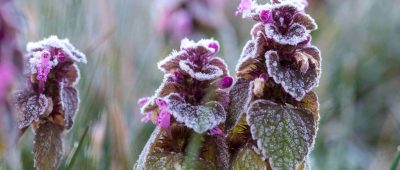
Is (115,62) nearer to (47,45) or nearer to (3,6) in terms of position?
(47,45)

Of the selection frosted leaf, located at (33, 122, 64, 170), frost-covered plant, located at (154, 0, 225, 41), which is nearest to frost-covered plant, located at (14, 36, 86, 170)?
frosted leaf, located at (33, 122, 64, 170)

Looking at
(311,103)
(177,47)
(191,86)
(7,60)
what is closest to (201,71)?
(191,86)

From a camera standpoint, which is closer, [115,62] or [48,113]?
[48,113]

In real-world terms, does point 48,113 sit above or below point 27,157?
below

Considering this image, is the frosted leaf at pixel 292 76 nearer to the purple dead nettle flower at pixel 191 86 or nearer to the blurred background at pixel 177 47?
the purple dead nettle flower at pixel 191 86

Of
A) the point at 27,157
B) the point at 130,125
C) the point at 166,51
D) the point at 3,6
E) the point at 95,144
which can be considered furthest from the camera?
the point at 166,51

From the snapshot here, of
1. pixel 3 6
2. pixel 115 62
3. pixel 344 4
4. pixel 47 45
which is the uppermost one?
pixel 344 4

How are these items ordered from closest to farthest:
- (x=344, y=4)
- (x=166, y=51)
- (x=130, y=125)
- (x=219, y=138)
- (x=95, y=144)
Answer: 1. (x=219, y=138)
2. (x=95, y=144)
3. (x=130, y=125)
4. (x=166, y=51)
5. (x=344, y=4)

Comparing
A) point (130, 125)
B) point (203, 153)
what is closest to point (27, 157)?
point (130, 125)
